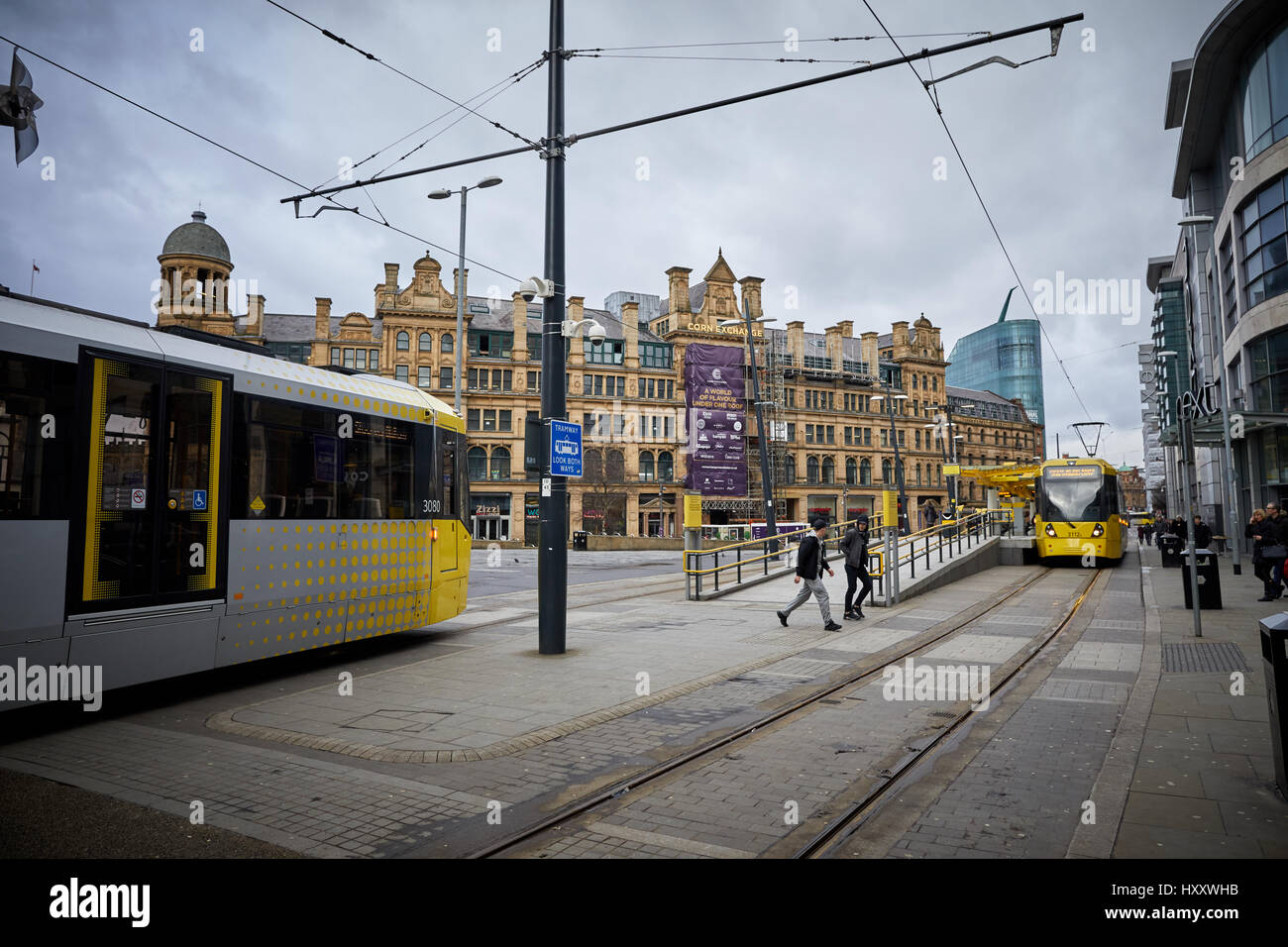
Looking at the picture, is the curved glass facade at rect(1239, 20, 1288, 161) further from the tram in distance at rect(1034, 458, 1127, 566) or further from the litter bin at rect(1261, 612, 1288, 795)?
the litter bin at rect(1261, 612, 1288, 795)

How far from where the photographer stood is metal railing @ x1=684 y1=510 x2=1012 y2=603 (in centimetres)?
1674

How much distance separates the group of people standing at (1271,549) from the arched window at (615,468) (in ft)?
152

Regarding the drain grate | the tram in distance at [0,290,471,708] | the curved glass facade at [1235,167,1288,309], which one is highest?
the curved glass facade at [1235,167,1288,309]

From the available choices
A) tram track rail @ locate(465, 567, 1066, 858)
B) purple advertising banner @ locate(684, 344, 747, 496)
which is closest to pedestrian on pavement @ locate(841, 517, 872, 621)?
tram track rail @ locate(465, 567, 1066, 858)

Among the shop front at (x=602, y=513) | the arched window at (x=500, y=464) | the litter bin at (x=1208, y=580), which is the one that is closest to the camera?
the litter bin at (x=1208, y=580)

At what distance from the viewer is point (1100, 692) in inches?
304

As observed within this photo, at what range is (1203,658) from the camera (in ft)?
30.2

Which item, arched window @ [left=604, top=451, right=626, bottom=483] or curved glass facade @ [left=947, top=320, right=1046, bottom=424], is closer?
arched window @ [left=604, top=451, right=626, bottom=483]

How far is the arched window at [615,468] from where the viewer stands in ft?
198

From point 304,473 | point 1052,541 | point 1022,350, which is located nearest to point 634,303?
point 1052,541

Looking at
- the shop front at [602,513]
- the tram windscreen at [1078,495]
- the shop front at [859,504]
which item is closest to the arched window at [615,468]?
the shop front at [602,513]

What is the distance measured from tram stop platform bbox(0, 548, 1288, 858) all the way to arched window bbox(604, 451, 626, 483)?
162 feet

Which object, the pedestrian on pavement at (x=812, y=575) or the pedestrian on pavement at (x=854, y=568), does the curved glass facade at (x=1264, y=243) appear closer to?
the pedestrian on pavement at (x=854, y=568)

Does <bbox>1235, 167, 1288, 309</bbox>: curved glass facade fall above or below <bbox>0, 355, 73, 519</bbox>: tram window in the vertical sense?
above
